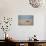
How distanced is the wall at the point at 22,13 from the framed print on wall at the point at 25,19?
80 mm

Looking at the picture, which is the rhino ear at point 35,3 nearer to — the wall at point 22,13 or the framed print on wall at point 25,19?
the wall at point 22,13

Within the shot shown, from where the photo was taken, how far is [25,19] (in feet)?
10.6

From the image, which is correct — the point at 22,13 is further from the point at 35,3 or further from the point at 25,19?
the point at 35,3

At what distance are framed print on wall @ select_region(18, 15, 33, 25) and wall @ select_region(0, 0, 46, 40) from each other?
0.26 ft

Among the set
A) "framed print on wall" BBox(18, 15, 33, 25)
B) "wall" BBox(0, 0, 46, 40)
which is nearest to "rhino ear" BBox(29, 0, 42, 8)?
"wall" BBox(0, 0, 46, 40)

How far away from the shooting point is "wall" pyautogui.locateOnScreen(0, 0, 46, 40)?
3.20 m

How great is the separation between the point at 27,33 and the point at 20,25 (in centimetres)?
28

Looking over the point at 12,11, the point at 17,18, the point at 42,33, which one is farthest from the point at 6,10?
the point at 42,33

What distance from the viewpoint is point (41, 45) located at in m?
2.93

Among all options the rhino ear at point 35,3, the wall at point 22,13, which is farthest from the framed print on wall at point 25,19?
the rhino ear at point 35,3

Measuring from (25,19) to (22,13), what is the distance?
0.18m

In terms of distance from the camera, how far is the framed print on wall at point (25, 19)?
3.23 m

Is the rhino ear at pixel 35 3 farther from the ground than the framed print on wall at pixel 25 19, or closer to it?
farther from the ground

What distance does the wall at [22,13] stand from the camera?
3.20 meters
